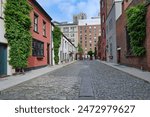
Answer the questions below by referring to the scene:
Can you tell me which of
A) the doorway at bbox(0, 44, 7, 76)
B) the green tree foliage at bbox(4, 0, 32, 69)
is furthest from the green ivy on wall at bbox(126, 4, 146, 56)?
the doorway at bbox(0, 44, 7, 76)

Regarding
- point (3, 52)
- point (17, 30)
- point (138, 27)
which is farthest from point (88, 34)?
point (3, 52)

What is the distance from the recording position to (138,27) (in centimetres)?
1950

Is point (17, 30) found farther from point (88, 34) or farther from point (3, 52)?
point (88, 34)

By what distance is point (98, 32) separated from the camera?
127 metres

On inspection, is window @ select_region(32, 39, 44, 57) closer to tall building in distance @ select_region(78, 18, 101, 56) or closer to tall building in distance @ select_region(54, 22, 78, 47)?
tall building in distance @ select_region(54, 22, 78, 47)

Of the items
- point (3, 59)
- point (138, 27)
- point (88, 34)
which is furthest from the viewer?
point (88, 34)

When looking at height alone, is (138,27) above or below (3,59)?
above

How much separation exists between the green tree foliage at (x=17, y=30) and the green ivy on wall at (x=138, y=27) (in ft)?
26.9

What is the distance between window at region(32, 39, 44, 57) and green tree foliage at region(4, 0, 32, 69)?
221 inches

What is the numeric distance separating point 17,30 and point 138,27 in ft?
29.5

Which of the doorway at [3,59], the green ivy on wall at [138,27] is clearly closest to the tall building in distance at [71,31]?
the green ivy on wall at [138,27]

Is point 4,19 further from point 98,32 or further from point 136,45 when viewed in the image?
point 98,32

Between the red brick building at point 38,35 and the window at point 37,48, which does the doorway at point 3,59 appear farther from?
the window at point 37,48

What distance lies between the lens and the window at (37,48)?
77.8 feet
